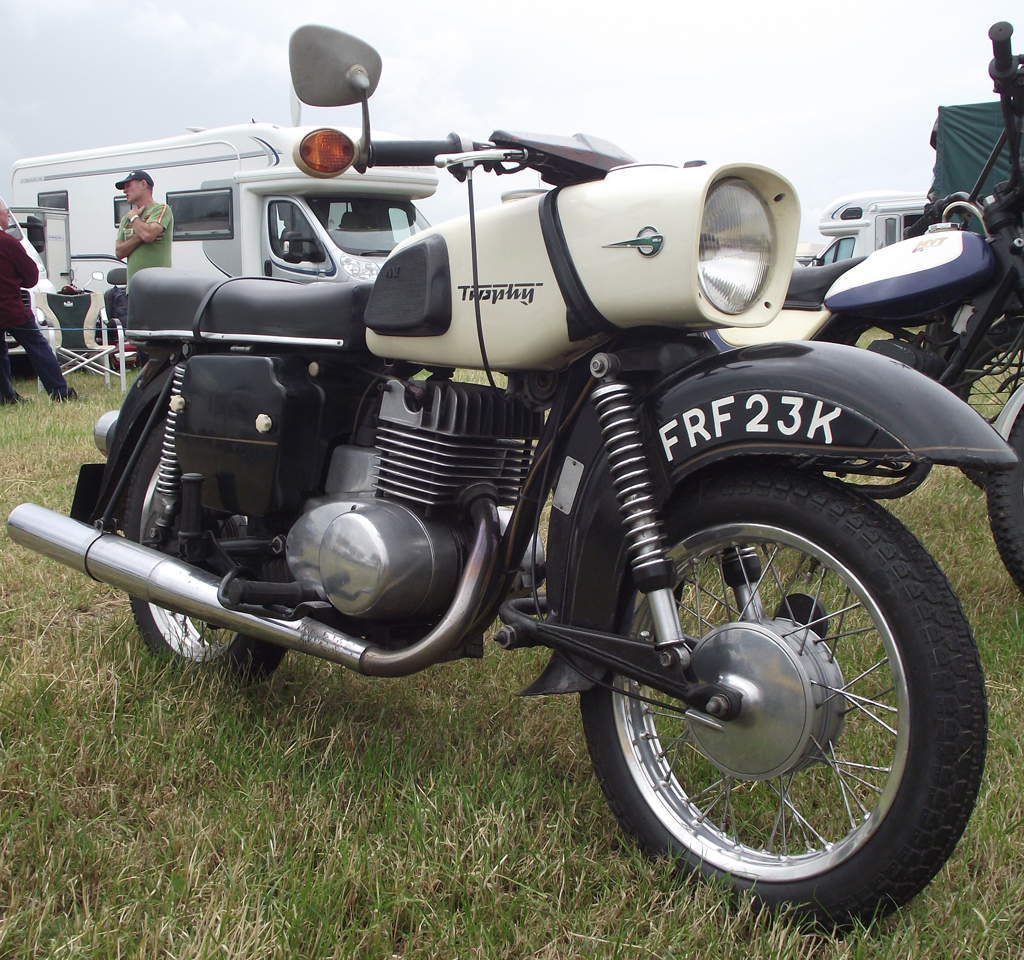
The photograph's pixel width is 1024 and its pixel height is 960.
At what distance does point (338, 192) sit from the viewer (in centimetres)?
1296

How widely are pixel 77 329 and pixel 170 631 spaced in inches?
327

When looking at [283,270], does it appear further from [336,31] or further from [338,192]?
[336,31]

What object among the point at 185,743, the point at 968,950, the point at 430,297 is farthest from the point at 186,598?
the point at 968,950

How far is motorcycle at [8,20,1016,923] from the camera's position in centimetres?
161

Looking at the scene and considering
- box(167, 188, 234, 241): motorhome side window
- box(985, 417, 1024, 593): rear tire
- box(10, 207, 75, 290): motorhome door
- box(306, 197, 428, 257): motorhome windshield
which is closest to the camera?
box(985, 417, 1024, 593): rear tire

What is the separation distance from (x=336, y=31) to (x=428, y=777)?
1.61 m

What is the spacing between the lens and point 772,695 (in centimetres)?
172

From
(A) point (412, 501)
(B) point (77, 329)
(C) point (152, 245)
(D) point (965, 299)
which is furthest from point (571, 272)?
(B) point (77, 329)

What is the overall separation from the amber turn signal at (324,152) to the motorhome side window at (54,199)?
52.9 feet

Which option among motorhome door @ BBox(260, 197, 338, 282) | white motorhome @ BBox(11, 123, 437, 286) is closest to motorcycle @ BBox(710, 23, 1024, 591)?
white motorhome @ BBox(11, 123, 437, 286)

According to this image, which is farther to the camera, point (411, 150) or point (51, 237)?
point (51, 237)

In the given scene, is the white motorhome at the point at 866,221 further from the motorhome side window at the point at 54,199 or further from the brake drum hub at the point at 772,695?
the brake drum hub at the point at 772,695

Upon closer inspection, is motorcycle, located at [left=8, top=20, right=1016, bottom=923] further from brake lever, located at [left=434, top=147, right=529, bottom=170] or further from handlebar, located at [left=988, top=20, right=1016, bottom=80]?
handlebar, located at [left=988, top=20, right=1016, bottom=80]

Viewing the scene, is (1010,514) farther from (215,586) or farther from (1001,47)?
(215,586)
